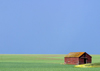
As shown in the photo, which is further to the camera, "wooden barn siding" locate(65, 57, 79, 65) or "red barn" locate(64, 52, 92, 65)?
"wooden barn siding" locate(65, 57, 79, 65)

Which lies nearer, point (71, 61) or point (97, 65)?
point (97, 65)

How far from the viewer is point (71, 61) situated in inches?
3568

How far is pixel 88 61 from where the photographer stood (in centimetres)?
9069

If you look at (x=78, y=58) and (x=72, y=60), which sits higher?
(x=78, y=58)

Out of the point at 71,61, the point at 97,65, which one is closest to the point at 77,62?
the point at 71,61

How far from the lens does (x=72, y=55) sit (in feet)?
299

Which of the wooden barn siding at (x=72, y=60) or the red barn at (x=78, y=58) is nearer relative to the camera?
the red barn at (x=78, y=58)

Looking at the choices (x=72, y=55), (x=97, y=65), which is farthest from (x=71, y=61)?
(x=97, y=65)

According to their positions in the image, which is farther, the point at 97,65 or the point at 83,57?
the point at 83,57

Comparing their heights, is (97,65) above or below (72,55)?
below

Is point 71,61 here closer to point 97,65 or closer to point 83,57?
point 83,57

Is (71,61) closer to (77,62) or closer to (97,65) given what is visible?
(77,62)

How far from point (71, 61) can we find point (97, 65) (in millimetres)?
16493

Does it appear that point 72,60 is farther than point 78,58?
Yes
